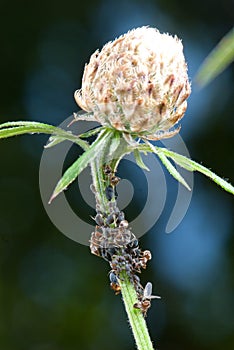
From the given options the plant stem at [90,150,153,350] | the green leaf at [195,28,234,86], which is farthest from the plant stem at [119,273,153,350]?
→ the green leaf at [195,28,234,86]

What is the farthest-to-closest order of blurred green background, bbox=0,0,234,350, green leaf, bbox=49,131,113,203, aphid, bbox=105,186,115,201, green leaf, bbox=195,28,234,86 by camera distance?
blurred green background, bbox=0,0,234,350 < aphid, bbox=105,186,115,201 < green leaf, bbox=49,131,113,203 < green leaf, bbox=195,28,234,86

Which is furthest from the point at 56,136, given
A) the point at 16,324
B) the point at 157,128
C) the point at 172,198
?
the point at 16,324

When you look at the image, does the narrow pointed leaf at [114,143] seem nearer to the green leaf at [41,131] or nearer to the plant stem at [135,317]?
the green leaf at [41,131]

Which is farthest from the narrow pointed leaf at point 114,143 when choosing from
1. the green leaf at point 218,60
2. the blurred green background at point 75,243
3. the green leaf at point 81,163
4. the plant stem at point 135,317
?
the blurred green background at point 75,243

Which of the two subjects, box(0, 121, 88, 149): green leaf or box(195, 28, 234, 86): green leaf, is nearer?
box(195, 28, 234, 86): green leaf

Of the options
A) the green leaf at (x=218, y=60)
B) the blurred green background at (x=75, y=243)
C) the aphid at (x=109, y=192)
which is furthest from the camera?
the blurred green background at (x=75, y=243)

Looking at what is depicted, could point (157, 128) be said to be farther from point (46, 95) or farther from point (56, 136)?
point (46, 95)

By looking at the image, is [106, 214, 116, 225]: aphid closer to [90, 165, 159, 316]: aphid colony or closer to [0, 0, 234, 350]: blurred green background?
[90, 165, 159, 316]: aphid colony

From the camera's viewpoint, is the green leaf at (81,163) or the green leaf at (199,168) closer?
the green leaf at (81,163)

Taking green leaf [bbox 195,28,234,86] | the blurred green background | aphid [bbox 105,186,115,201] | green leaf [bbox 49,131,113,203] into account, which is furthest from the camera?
the blurred green background
